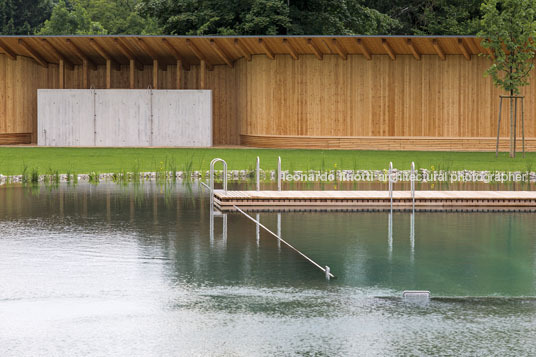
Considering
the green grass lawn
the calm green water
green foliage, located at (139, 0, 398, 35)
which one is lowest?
the calm green water

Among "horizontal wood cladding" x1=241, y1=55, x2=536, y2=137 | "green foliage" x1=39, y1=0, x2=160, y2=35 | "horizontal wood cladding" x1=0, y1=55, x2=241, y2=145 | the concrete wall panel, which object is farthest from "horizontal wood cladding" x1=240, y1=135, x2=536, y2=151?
"green foliage" x1=39, y1=0, x2=160, y2=35

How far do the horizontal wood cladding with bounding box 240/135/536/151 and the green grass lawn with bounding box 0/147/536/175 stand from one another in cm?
141

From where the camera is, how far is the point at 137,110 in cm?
3484

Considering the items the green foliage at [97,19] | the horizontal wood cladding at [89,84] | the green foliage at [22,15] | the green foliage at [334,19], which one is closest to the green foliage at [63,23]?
the green foliage at [97,19]

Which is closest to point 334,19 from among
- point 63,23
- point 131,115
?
point 131,115

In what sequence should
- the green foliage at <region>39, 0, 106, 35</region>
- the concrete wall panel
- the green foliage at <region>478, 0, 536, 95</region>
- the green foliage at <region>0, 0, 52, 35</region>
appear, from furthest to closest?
1. the green foliage at <region>0, 0, 52, 35</region>
2. the green foliage at <region>39, 0, 106, 35</region>
3. the concrete wall panel
4. the green foliage at <region>478, 0, 536, 95</region>

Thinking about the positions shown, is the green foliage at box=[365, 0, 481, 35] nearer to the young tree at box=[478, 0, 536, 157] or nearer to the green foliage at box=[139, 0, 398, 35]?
the green foliage at box=[139, 0, 398, 35]

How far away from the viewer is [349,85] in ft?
110

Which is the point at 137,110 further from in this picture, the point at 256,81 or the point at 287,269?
the point at 287,269

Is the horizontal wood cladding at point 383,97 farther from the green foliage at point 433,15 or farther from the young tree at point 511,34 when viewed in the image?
the green foliage at point 433,15

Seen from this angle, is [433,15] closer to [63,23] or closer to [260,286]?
[63,23]

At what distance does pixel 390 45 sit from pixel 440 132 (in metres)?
3.77

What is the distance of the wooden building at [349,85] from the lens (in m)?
32.8

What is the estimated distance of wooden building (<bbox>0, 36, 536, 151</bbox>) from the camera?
32844mm
